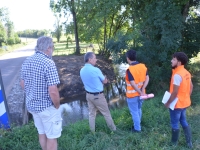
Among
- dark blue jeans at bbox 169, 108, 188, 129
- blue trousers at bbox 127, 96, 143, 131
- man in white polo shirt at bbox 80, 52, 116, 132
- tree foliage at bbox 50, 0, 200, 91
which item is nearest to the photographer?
dark blue jeans at bbox 169, 108, 188, 129

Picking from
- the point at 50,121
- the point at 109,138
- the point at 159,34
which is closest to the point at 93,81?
the point at 109,138

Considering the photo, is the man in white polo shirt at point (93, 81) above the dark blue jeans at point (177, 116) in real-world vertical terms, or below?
above

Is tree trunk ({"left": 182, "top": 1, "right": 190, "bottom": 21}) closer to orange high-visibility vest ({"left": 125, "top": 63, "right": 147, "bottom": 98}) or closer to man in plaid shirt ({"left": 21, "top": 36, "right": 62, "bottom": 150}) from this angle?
orange high-visibility vest ({"left": 125, "top": 63, "right": 147, "bottom": 98})

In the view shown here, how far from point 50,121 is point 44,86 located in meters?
0.51

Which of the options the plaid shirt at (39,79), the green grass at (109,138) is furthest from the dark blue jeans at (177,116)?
the plaid shirt at (39,79)

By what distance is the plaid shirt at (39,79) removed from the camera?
2.76 meters

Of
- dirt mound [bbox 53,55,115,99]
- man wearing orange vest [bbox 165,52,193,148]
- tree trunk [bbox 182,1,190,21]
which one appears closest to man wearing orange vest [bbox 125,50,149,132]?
man wearing orange vest [bbox 165,52,193,148]

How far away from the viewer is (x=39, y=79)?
2793 millimetres

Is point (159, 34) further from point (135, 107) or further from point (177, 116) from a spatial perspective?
point (177, 116)

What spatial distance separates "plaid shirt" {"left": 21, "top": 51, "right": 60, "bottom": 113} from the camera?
9.05 feet

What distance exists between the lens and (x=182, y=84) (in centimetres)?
350

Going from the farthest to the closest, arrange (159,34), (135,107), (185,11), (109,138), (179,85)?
(185,11)
(159,34)
(135,107)
(109,138)
(179,85)

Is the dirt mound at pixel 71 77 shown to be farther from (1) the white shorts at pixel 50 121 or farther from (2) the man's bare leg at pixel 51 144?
(1) the white shorts at pixel 50 121

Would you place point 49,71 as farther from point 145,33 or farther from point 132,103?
point 145,33
